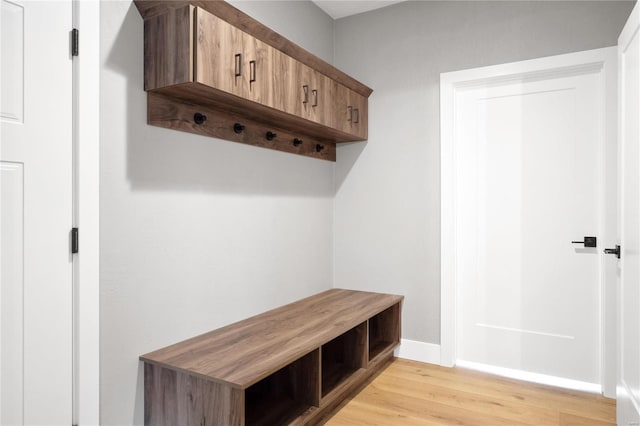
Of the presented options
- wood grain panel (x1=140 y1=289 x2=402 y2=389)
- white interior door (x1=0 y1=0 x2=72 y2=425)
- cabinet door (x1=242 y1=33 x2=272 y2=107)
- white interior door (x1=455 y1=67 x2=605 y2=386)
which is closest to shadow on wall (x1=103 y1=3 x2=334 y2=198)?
white interior door (x1=0 y1=0 x2=72 y2=425)

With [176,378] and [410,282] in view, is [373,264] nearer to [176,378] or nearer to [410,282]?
[410,282]

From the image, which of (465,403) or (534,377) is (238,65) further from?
(534,377)

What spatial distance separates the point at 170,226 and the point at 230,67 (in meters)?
0.79

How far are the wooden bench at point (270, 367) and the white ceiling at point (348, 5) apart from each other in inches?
87.7

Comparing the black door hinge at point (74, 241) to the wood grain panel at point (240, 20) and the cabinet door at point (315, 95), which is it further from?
the cabinet door at point (315, 95)

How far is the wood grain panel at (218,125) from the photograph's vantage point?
188 centimetres

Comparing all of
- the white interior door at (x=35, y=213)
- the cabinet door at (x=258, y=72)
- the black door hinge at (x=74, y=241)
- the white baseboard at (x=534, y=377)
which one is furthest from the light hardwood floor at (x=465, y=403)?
the cabinet door at (x=258, y=72)

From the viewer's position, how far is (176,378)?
1.71m

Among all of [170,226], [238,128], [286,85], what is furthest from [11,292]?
[286,85]

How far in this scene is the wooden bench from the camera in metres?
1.63

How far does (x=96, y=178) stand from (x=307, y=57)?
4.50ft

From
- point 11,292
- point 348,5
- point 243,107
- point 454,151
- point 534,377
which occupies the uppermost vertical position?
point 348,5

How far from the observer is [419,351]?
9.93 ft

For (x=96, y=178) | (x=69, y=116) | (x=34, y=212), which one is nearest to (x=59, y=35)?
(x=69, y=116)
